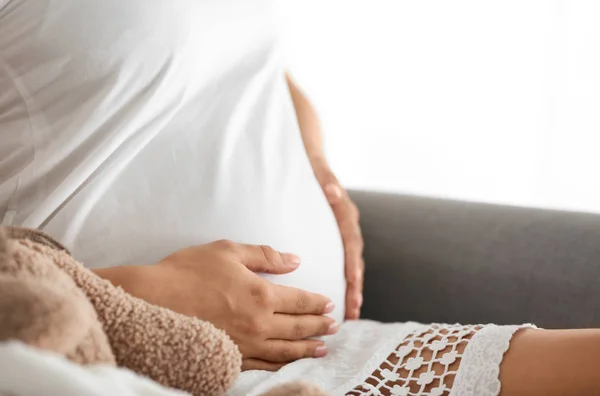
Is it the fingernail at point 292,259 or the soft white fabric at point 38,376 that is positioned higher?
the soft white fabric at point 38,376

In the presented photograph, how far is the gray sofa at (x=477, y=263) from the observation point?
101 centimetres

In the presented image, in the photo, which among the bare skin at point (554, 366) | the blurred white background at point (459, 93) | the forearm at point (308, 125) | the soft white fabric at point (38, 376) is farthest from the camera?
the blurred white background at point (459, 93)

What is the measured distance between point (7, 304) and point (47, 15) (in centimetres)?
50

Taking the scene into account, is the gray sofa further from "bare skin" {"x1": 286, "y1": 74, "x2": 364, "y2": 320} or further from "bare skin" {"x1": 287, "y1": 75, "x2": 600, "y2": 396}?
"bare skin" {"x1": 287, "y1": 75, "x2": 600, "y2": 396}

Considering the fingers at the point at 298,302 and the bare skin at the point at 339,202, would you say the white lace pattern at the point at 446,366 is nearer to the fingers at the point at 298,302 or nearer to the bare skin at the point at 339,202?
the fingers at the point at 298,302

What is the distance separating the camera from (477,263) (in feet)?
3.57

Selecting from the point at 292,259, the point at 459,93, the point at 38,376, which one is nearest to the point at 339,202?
the point at 292,259

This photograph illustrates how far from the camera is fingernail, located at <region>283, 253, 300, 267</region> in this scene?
85cm

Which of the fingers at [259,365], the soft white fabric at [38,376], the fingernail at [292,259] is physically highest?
the soft white fabric at [38,376]

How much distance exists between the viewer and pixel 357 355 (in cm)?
84

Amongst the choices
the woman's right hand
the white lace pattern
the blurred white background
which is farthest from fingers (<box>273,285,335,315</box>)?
the blurred white background

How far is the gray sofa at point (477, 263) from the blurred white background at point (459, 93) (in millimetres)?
191

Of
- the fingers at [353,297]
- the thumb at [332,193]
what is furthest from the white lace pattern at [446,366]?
the thumb at [332,193]

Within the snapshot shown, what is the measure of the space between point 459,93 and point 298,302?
2.95ft
